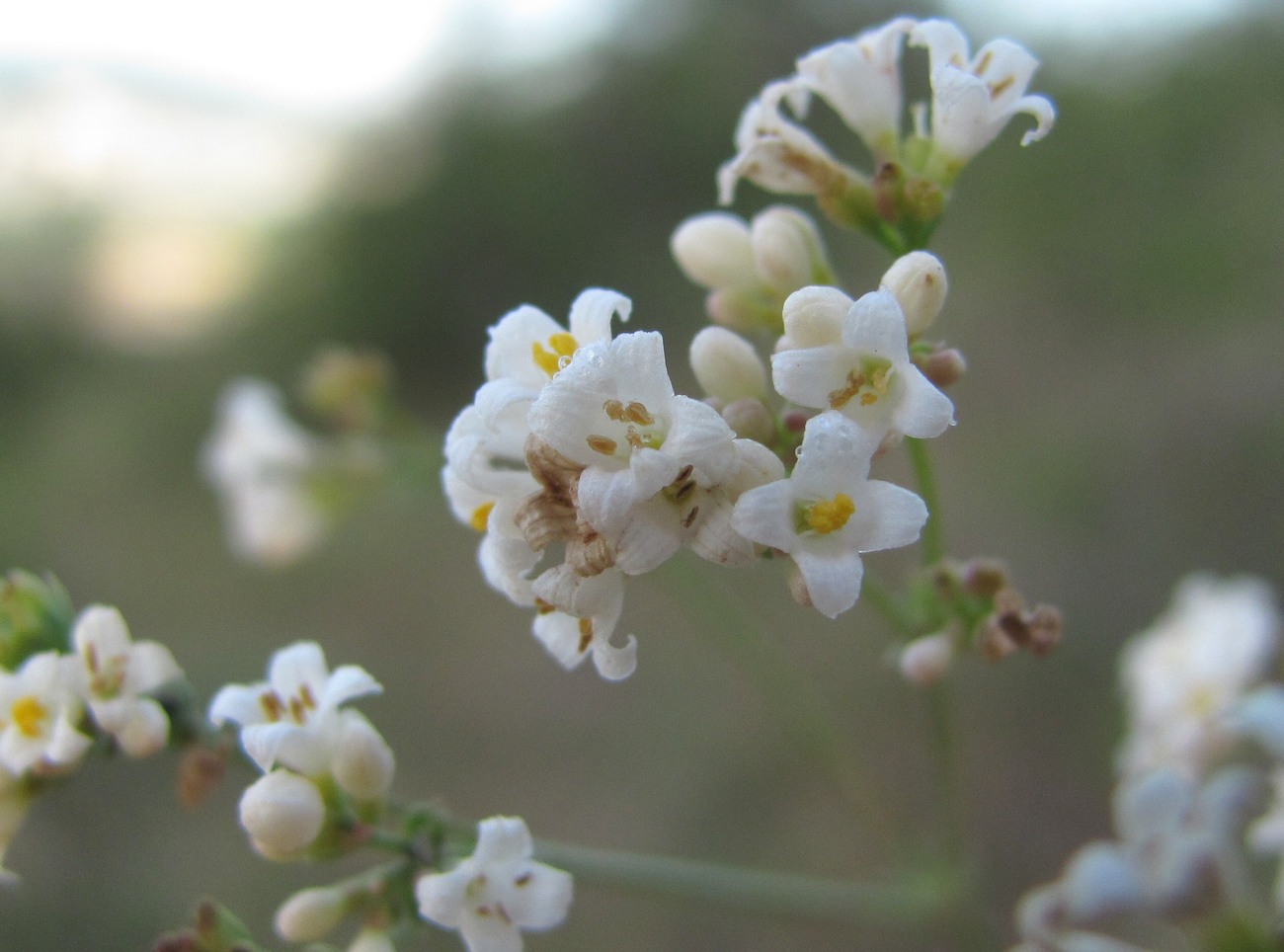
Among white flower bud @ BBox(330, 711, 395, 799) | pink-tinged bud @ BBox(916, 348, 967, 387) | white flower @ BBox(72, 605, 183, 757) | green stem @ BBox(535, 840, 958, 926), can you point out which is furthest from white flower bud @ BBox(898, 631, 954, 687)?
white flower @ BBox(72, 605, 183, 757)

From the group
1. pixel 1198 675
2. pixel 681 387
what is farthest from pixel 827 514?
pixel 681 387

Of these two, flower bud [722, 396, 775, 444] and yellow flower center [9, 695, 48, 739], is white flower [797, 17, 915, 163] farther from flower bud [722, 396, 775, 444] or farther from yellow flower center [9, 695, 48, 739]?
Result: yellow flower center [9, 695, 48, 739]

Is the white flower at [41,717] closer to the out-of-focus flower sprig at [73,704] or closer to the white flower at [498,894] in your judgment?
the out-of-focus flower sprig at [73,704]

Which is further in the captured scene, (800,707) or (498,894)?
(800,707)

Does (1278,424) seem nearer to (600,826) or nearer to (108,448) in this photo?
(600,826)

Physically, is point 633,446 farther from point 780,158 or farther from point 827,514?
point 780,158

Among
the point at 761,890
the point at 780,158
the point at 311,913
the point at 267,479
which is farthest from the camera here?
the point at 267,479

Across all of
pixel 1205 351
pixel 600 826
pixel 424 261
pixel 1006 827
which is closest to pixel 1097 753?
pixel 1006 827
